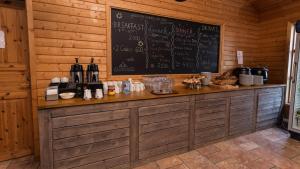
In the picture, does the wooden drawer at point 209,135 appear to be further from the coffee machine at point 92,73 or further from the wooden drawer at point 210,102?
the coffee machine at point 92,73

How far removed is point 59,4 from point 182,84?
223 centimetres

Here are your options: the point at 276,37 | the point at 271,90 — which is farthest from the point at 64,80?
the point at 276,37

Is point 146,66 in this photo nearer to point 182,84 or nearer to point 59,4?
point 182,84

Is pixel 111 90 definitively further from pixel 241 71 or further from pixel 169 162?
pixel 241 71

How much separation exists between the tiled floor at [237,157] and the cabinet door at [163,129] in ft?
0.51

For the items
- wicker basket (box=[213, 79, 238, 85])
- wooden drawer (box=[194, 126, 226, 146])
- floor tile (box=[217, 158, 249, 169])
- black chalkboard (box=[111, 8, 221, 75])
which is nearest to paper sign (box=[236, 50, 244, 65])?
black chalkboard (box=[111, 8, 221, 75])

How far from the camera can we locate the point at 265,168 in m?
2.20

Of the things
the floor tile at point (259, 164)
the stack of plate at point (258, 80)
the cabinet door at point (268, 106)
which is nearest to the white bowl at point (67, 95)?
the floor tile at point (259, 164)

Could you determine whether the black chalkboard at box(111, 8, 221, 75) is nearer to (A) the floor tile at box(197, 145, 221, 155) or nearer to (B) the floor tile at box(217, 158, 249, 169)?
(A) the floor tile at box(197, 145, 221, 155)

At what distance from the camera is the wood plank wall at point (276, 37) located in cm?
350

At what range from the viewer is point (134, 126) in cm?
211

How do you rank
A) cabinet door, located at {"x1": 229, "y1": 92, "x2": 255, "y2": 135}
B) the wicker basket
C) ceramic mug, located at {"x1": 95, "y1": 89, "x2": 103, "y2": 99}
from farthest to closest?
the wicker basket
cabinet door, located at {"x1": 229, "y1": 92, "x2": 255, "y2": 135}
ceramic mug, located at {"x1": 95, "y1": 89, "x2": 103, "y2": 99}

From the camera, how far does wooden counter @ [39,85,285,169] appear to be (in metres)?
1.76

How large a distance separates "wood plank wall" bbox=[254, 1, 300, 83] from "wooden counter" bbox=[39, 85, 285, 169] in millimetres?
1214
